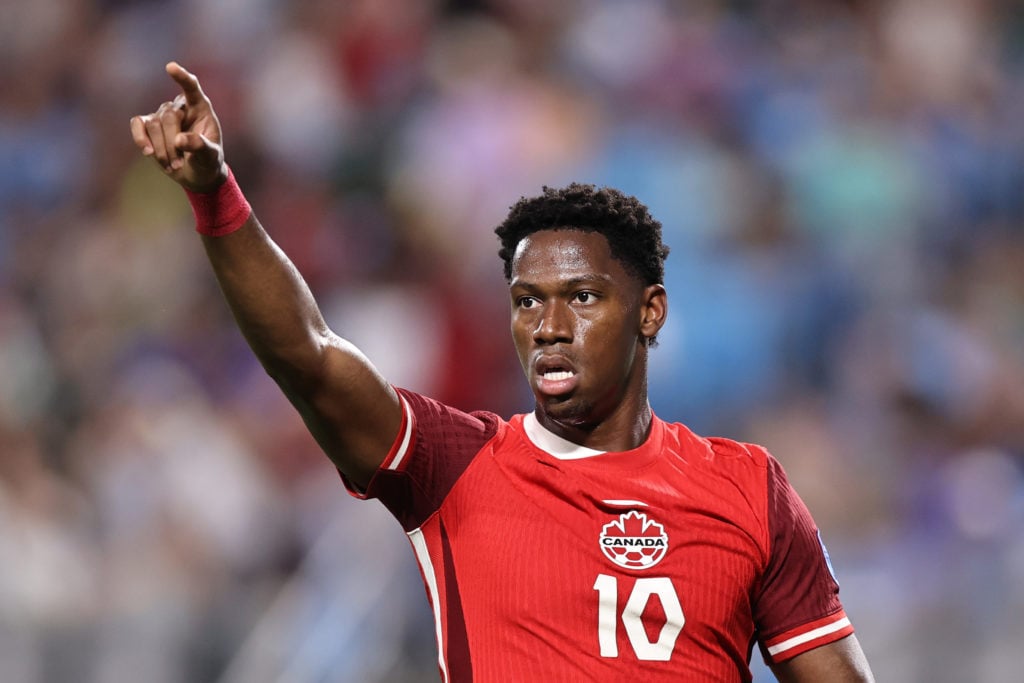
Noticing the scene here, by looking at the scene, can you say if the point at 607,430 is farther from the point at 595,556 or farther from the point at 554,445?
the point at 595,556

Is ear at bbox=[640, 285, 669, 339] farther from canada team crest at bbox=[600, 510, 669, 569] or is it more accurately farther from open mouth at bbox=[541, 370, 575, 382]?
canada team crest at bbox=[600, 510, 669, 569]

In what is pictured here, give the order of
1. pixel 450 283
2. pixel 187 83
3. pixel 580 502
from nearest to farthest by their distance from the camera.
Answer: pixel 187 83 → pixel 580 502 → pixel 450 283

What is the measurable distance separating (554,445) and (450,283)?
358 centimetres

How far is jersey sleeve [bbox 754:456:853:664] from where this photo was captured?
3.22 meters

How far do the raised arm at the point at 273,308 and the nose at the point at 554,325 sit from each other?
1.27ft

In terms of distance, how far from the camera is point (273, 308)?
9.12 feet

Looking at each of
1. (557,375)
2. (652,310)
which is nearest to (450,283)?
(652,310)

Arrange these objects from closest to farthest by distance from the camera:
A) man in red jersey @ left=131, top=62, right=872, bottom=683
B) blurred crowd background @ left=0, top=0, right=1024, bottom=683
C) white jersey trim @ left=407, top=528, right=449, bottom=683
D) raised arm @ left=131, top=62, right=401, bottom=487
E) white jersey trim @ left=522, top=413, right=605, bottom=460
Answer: raised arm @ left=131, top=62, right=401, bottom=487 < man in red jersey @ left=131, top=62, right=872, bottom=683 < white jersey trim @ left=407, top=528, right=449, bottom=683 < white jersey trim @ left=522, top=413, right=605, bottom=460 < blurred crowd background @ left=0, top=0, right=1024, bottom=683

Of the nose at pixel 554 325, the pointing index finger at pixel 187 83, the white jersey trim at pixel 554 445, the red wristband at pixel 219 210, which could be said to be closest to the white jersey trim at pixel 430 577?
the white jersey trim at pixel 554 445

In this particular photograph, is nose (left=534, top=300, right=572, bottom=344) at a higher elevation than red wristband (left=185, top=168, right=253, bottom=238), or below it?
higher

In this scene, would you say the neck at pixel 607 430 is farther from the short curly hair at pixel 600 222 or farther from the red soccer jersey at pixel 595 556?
the short curly hair at pixel 600 222

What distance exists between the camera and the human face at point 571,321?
3.23m

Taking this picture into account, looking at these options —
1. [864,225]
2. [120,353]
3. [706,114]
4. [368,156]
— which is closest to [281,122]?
[368,156]

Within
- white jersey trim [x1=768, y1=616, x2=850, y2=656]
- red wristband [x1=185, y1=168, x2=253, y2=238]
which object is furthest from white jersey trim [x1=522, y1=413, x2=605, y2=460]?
red wristband [x1=185, y1=168, x2=253, y2=238]
